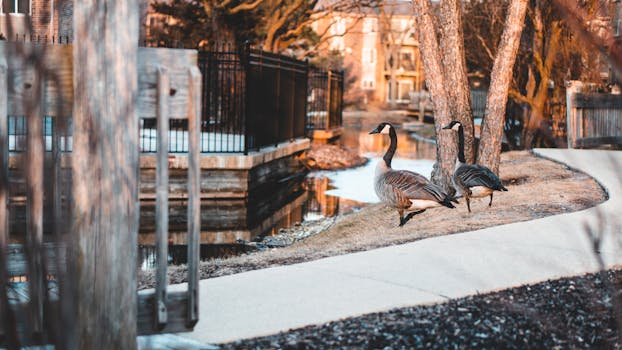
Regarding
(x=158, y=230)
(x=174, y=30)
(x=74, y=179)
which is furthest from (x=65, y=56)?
(x=174, y=30)

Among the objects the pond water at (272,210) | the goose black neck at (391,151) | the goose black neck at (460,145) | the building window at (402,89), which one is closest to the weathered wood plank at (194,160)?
the pond water at (272,210)

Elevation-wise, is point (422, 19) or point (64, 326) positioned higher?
point (422, 19)

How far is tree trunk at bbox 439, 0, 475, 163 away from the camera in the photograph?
40.7 feet

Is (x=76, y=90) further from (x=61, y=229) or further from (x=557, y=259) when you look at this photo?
(x=557, y=259)

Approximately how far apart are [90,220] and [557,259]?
464 cm

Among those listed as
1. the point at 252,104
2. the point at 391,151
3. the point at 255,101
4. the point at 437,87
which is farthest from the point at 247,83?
the point at 391,151

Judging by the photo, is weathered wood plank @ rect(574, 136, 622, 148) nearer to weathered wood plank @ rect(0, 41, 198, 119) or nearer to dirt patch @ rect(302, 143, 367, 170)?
dirt patch @ rect(302, 143, 367, 170)

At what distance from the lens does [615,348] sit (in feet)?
16.6

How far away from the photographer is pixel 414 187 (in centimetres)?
1023

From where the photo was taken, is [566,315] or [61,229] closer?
[61,229]

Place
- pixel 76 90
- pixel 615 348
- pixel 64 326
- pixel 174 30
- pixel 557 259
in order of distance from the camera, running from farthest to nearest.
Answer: pixel 174 30
pixel 557 259
pixel 615 348
pixel 76 90
pixel 64 326

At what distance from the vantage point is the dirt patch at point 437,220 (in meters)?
8.18

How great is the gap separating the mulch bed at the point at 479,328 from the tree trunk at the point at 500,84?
6.85 metres

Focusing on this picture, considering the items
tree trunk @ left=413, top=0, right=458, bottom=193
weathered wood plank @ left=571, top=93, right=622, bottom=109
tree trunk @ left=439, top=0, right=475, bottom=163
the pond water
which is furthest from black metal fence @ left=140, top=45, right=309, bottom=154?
weathered wood plank @ left=571, top=93, right=622, bottom=109
